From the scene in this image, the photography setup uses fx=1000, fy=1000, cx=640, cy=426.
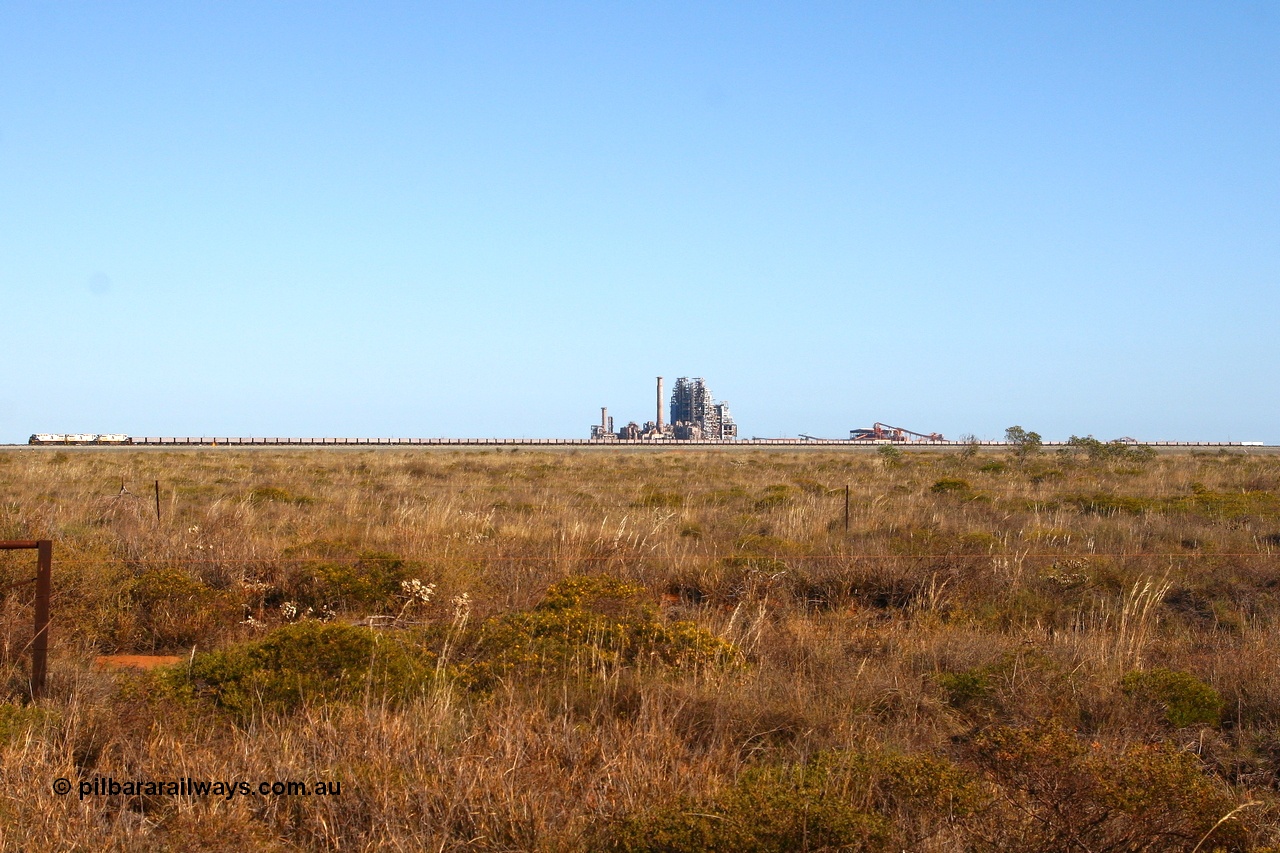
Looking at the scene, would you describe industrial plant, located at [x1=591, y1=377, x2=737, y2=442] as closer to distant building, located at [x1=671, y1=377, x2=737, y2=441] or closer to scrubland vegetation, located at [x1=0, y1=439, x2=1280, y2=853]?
distant building, located at [x1=671, y1=377, x2=737, y2=441]

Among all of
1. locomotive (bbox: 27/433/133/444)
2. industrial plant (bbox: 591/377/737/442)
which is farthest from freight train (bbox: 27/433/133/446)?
industrial plant (bbox: 591/377/737/442)

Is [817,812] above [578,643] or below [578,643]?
below

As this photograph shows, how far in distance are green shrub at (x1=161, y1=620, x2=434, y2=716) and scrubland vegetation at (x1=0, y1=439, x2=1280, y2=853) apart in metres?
0.02

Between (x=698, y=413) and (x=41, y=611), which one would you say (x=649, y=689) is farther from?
(x=698, y=413)

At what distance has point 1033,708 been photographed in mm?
6242

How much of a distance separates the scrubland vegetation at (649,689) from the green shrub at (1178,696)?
2 cm

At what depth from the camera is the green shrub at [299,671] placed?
19.6 feet

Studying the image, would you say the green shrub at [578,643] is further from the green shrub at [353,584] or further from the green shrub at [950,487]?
the green shrub at [950,487]

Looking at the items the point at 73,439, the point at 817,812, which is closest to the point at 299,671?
the point at 817,812

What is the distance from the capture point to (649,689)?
609 cm

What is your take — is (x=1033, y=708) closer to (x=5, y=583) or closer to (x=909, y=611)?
(x=909, y=611)

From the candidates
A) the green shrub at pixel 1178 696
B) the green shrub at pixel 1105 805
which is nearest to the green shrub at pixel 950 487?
the green shrub at pixel 1178 696

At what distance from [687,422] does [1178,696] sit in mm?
143113

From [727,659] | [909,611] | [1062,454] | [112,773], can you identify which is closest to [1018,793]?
[727,659]
